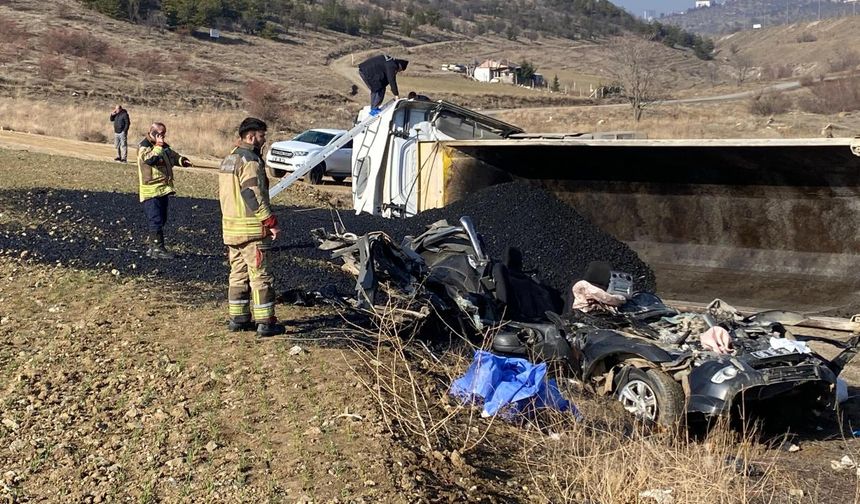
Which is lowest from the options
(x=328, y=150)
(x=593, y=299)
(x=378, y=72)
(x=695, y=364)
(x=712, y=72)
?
(x=695, y=364)

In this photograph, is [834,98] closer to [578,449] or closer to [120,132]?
[120,132]

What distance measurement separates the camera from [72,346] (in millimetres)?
6746

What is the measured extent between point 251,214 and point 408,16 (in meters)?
108

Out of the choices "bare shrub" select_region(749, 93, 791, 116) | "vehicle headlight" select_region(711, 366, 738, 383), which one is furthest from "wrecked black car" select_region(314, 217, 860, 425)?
"bare shrub" select_region(749, 93, 791, 116)

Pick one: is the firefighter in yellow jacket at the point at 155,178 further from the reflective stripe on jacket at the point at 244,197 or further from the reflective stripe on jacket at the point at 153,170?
the reflective stripe on jacket at the point at 244,197

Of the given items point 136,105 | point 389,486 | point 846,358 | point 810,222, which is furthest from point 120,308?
point 136,105

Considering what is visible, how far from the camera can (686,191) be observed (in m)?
11.5

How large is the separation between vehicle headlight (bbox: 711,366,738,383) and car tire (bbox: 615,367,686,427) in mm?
275

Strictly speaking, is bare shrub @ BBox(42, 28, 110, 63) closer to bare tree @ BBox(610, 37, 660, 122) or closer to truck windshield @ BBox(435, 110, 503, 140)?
bare tree @ BBox(610, 37, 660, 122)

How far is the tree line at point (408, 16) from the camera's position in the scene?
69625mm

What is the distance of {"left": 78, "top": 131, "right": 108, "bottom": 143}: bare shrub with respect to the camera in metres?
27.6

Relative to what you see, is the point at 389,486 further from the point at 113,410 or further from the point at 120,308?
the point at 120,308

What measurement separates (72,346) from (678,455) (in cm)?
443

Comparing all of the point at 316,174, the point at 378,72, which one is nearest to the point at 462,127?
the point at 378,72
